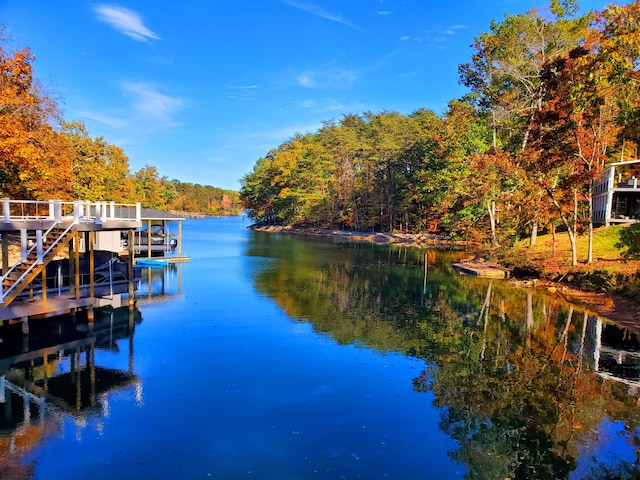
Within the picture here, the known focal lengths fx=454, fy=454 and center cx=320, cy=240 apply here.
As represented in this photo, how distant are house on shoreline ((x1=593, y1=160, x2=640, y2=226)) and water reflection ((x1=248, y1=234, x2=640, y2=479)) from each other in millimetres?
12093

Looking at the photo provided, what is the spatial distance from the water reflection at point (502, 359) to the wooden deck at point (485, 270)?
186 cm

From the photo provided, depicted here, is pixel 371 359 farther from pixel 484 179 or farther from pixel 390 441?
pixel 484 179

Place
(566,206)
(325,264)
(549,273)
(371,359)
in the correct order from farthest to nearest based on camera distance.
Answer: (325,264) < (566,206) < (549,273) < (371,359)

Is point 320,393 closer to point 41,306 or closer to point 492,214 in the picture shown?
point 41,306

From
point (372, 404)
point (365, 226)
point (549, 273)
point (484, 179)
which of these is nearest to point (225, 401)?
point (372, 404)

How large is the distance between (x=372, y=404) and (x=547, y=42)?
112ft

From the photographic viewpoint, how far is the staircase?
13733 mm

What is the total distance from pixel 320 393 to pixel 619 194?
31.5 metres

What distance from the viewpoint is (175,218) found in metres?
33.1

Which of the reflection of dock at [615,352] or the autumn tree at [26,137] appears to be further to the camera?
the autumn tree at [26,137]

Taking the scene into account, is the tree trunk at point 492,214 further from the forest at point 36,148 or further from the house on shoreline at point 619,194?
the forest at point 36,148

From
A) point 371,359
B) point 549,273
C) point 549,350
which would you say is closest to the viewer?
point 371,359

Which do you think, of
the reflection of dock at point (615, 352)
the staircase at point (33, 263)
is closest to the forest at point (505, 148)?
the reflection of dock at point (615, 352)

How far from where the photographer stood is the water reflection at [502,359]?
328 inches
